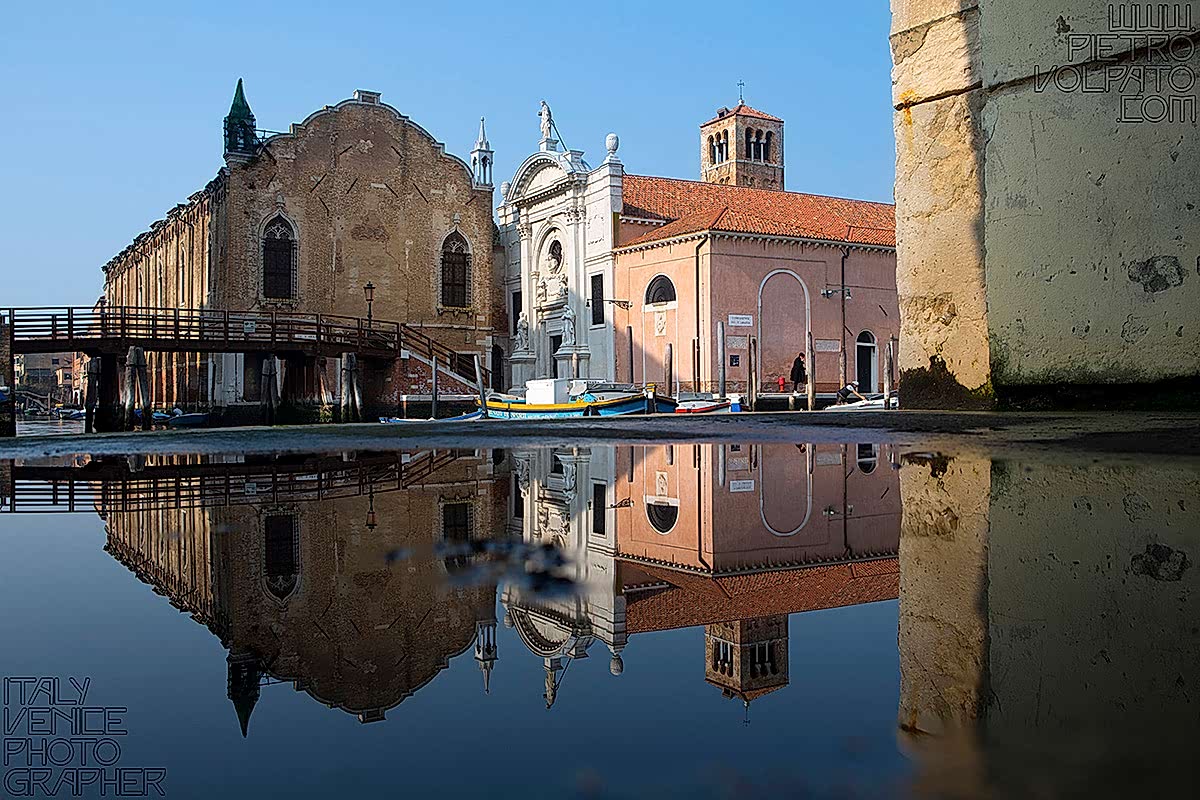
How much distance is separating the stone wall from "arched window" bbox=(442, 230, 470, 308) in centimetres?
2715

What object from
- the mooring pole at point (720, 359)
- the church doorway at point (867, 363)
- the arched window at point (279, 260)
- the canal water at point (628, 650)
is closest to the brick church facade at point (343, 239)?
the arched window at point (279, 260)

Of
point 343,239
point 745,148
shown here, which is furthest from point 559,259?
point 745,148

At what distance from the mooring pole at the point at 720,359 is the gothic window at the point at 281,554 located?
24147 millimetres

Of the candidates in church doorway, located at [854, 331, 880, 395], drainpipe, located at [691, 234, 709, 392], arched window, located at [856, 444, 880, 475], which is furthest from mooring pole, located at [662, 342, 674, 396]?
arched window, located at [856, 444, 880, 475]

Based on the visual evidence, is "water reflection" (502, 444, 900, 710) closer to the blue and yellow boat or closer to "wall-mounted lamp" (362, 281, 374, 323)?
the blue and yellow boat

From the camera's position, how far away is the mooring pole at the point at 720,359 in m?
26.5

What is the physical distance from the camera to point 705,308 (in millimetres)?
26578

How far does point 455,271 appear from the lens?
32.3 metres

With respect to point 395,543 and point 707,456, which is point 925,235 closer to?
point 707,456

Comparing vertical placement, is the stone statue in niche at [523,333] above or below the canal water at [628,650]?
above

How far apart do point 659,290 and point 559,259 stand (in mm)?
5609

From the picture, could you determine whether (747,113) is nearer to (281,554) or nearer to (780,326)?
(780,326)

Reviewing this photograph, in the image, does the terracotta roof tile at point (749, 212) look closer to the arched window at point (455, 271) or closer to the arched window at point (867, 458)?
the arched window at point (455, 271)

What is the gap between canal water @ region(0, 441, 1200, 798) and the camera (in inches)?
36.5
